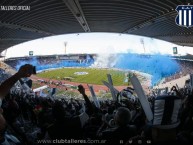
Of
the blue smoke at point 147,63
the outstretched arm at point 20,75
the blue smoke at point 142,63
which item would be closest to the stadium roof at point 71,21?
the blue smoke at point 142,63

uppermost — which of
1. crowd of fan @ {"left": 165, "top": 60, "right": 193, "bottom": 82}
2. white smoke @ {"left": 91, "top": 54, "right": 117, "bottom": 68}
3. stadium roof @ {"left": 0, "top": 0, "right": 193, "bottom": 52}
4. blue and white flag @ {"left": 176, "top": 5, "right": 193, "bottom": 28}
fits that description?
stadium roof @ {"left": 0, "top": 0, "right": 193, "bottom": 52}

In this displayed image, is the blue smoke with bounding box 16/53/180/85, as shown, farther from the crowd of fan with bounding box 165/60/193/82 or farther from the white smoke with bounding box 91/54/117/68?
the crowd of fan with bounding box 165/60/193/82

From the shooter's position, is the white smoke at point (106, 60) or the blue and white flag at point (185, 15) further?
the white smoke at point (106, 60)

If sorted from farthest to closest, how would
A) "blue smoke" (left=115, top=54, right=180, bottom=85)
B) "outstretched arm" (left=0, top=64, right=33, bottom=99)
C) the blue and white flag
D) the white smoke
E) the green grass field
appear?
1. the white smoke
2. "blue smoke" (left=115, top=54, right=180, bottom=85)
3. the green grass field
4. the blue and white flag
5. "outstretched arm" (left=0, top=64, right=33, bottom=99)

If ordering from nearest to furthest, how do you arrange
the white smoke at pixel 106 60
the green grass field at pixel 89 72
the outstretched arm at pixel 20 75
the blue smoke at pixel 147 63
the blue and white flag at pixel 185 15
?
the outstretched arm at pixel 20 75 → the blue and white flag at pixel 185 15 → the green grass field at pixel 89 72 → the blue smoke at pixel 147 63 → the white smoke at pixel 106 60

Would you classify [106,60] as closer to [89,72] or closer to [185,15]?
[89,72]

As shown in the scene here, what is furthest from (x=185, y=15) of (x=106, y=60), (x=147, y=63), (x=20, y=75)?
(x=106, y=60)

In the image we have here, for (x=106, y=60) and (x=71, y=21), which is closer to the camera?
(x=106, y=60)

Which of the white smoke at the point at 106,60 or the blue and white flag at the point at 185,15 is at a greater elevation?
Answer: the blue and white flag at the point at 185,15

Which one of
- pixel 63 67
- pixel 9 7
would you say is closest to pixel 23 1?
pixel 9 7

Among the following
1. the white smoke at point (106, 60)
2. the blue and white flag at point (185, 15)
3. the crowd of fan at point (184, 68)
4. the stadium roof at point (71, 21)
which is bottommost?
the crowd of fan at point (184, 68)

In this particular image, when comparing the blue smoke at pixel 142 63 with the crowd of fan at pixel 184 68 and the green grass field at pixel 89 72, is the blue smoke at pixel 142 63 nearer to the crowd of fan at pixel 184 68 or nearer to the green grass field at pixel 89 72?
the green grass field at pixel 89 72

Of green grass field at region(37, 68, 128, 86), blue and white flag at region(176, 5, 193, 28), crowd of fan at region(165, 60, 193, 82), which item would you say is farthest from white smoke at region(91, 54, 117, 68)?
crowd of fan at region(165, 60, 193, 82)

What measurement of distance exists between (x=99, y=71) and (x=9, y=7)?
3722 millimetres
